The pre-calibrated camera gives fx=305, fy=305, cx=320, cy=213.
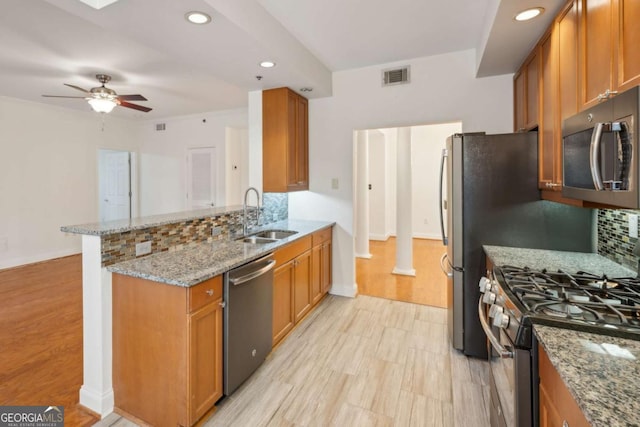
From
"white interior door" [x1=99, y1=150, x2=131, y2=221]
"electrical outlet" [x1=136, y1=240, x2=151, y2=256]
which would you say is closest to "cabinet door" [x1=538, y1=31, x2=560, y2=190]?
"electrical outlet" [x1=136, y1=240, x2=151, y2=256]

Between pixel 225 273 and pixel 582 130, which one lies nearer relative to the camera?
pixel 582 130

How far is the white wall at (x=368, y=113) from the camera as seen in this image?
3.06 metres

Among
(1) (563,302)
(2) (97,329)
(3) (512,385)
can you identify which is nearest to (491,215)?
(1) (563,302)

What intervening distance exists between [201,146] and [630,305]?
6.28 meters

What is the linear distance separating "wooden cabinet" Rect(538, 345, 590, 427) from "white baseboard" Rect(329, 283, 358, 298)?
2.70 metres

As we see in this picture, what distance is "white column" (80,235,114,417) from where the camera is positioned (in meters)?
1.79

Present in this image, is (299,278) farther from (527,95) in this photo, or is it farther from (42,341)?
(527,95)

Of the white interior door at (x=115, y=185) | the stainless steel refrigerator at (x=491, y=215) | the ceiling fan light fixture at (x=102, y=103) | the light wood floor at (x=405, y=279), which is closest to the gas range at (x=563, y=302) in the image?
the stainless steel refrigerator at (x=491, y=215)

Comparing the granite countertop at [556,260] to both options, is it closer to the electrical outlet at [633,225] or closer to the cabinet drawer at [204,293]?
the electrical outlet at [633,225]

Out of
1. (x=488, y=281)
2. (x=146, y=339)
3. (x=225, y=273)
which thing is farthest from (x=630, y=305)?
(x=146, y=339)

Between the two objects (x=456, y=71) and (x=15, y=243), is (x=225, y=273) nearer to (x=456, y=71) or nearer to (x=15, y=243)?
(x=456, y=71)

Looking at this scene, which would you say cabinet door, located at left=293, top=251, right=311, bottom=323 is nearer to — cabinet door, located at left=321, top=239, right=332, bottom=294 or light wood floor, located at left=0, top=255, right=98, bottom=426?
cabinet door, located at left=321, top=239, right=332, bottom=294

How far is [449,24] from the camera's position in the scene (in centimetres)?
264

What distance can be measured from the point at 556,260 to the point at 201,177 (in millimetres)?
5804
